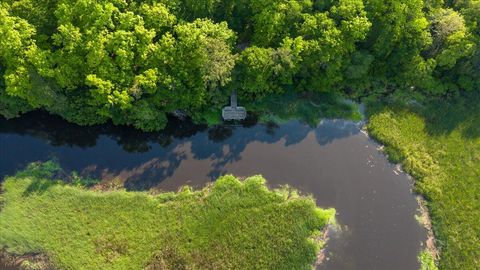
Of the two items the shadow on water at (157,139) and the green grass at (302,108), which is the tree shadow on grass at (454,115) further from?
the shadow on water at (157,139)

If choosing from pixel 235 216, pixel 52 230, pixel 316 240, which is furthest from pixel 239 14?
pixel 52 230

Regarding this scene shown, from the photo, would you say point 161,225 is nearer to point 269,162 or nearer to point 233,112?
point 269,162

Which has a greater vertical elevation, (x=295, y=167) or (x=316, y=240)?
(x=295, y=167)

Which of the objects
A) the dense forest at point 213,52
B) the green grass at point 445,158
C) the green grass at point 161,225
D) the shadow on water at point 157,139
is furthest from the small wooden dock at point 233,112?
the green grass at point 445,158

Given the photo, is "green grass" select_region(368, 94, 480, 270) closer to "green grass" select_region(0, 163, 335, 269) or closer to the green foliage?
the green foliage

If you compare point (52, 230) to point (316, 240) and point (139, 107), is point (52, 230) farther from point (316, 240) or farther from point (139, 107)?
point (316, 240)

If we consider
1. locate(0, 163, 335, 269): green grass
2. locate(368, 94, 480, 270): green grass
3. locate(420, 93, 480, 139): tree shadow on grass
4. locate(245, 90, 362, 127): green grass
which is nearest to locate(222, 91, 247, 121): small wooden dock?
locate(245, 90, 362, 127): green grass
